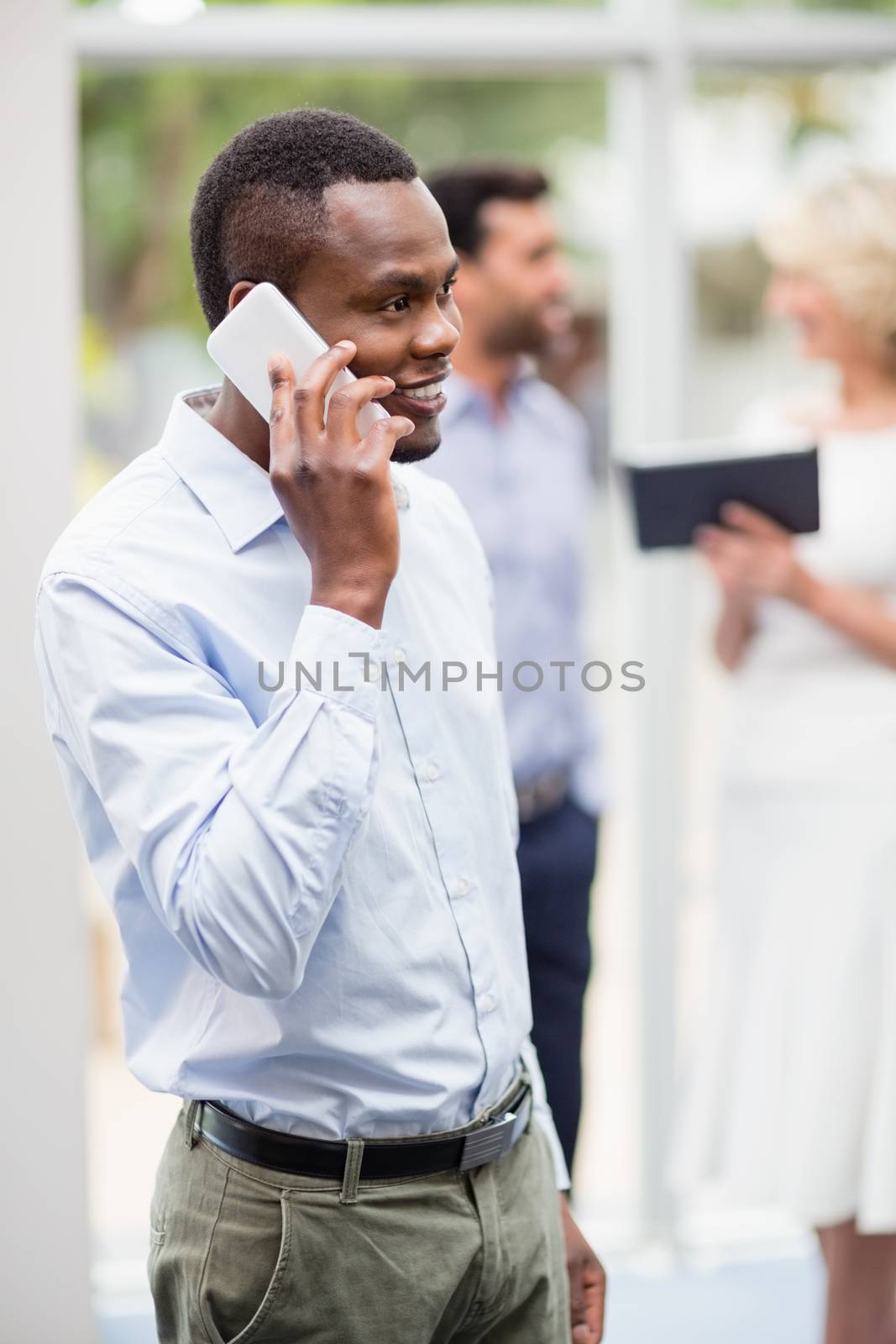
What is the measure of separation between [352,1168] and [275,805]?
345 millimetres

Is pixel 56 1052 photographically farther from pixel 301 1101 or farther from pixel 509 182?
pixel 509 182

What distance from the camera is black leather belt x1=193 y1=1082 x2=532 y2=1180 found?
1.17 meters

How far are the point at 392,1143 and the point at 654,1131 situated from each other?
1.95m

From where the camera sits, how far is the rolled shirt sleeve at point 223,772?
3.29 feet

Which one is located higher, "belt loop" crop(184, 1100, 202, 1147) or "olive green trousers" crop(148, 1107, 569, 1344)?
"belt loop" crop(184, 1100, 202, 1147)

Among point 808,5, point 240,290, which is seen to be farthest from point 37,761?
point 808,5

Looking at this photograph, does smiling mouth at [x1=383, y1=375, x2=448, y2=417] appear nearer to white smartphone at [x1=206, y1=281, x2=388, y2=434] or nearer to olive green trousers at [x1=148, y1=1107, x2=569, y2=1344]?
white smartphone at [x1=206, y1=281, x2=388, y2=434]

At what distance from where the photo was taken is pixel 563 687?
102 inches

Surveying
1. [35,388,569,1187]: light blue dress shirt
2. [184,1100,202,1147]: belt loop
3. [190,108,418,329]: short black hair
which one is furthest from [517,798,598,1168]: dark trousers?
[190,108,418,329]: short black hair

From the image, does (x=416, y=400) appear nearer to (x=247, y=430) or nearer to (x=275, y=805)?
(x=247, y=430)

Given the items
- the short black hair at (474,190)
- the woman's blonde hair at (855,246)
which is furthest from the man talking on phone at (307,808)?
the short black hair at (474,190)

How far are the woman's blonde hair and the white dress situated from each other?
0.20 m

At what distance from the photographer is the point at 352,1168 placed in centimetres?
116

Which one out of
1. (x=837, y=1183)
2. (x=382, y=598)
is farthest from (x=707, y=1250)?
(x=382, y=598)
